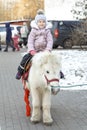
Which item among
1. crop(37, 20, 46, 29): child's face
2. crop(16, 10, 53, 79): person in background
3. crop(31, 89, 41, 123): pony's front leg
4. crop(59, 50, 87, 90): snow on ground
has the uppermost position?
crop(37, 20, 46, 29): child's face

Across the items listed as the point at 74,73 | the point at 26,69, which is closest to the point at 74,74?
the point at 74,73

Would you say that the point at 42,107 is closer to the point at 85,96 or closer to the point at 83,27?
the point at 85,96

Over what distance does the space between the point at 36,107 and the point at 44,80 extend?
651 millimetres

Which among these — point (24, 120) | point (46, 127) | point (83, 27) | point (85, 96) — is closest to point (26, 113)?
point (24, 120)

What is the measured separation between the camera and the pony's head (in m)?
7.39

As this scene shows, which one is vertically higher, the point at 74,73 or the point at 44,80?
the point at 44,80

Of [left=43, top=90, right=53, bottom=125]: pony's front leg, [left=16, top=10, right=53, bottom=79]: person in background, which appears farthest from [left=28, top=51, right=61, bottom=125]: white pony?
[left=16, top=10, right=53, bottom=79]: person in background

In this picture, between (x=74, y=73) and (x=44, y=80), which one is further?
(x=74, y=73)

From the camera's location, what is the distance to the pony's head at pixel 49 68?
739 centimetres

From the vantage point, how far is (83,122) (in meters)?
8.19

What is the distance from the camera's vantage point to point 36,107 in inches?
312

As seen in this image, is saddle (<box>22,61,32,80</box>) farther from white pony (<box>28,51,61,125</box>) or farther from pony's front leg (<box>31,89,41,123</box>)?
pony's front leg (<box>31,89,41,123</box>)

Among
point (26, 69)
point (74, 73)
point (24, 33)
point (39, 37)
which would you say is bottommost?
point (24, 33)

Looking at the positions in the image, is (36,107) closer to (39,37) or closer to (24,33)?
(39,37)
